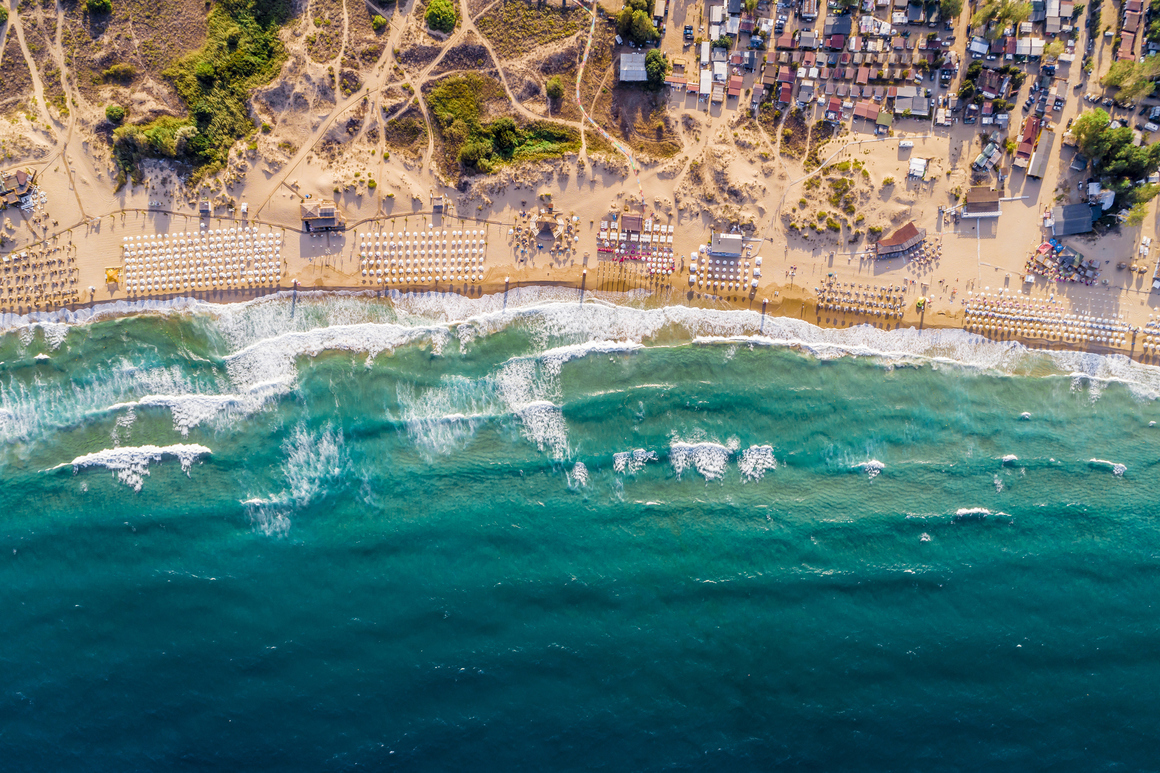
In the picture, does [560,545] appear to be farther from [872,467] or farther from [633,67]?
[633,67]

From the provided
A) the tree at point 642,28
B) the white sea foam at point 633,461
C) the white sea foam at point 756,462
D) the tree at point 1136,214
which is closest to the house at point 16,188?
the tree at point 642,28

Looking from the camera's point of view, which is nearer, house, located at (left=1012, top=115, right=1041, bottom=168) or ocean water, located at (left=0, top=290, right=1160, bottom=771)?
ocean water, located at (left=0, top=290, right=1160, bottom=771)

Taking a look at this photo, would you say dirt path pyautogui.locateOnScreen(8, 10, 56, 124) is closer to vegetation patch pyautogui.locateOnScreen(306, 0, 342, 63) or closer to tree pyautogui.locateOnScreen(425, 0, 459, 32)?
vegetation patch pyautogui.locateOnScreen(306, 0, 342, 63)

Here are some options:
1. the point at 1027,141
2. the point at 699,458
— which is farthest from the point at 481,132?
the point at 1027,141

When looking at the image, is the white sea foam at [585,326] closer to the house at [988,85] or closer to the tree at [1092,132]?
the tree at [1092,132]

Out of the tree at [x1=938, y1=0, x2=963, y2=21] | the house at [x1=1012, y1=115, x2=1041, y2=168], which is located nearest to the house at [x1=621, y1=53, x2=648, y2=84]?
the tree at [x1=938, y1=0, x2=963, y2=21]

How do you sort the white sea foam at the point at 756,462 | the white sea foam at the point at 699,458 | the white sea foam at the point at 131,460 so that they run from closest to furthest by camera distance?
the white sea foam at the point at 131,460, the white sea foam at the point at 699,458, the white sea foam at the point at 756,462
